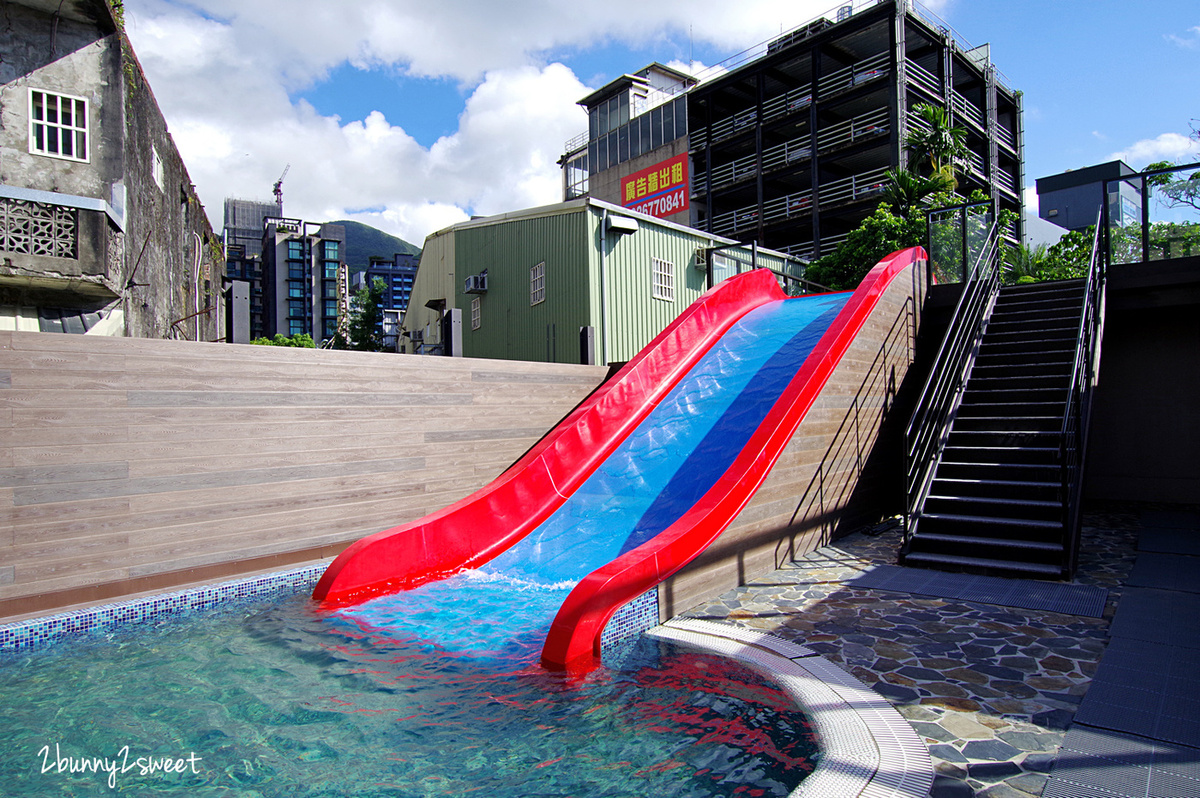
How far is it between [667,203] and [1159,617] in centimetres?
3033

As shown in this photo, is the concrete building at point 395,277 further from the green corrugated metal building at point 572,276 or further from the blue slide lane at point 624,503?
the blue slide lane at point 624,503

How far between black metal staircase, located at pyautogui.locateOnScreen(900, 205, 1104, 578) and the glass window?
12704mm

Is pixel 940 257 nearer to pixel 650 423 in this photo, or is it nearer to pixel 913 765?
pixel 650 423

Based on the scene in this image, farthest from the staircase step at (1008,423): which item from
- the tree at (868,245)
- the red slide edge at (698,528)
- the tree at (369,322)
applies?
the tree at (369,322)

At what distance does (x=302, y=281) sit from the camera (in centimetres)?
8212

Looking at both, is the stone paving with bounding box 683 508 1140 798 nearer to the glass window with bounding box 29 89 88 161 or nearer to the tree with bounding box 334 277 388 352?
the glass window with bounding box 29 89 88 161

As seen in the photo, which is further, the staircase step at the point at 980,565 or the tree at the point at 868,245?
the tree at the point at 868,245

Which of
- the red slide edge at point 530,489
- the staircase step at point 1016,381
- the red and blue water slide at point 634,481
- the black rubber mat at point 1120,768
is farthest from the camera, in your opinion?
the staircase step at point 1016,381

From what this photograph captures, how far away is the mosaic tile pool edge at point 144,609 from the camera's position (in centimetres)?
481

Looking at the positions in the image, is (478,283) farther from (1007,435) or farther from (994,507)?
(994,507)

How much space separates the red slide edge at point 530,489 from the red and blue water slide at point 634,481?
0.05 ft

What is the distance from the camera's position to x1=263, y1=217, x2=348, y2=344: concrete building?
268 ft

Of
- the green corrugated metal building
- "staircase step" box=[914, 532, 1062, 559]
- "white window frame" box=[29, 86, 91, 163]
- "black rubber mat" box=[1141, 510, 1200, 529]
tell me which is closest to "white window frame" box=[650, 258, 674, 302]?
A: the green corrugated metal building

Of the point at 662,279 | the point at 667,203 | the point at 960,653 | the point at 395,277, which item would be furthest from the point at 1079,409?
the point at 395,277
